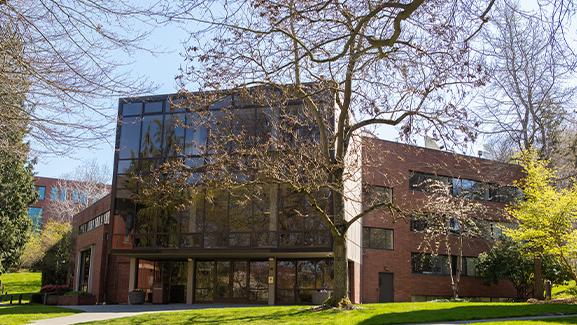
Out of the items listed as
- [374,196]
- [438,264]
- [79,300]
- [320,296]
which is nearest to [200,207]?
[320,296]

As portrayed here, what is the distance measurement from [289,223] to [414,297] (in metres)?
10.6

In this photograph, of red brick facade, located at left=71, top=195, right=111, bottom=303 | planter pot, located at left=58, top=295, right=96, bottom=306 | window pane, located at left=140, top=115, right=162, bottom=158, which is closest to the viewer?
window pane, located at left=140, top=115, right=162, bottom=158

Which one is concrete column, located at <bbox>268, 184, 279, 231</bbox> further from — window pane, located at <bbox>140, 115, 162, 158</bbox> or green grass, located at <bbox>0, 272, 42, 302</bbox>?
green grass, located at <bbox>0, 272, 42, 302</bbox>

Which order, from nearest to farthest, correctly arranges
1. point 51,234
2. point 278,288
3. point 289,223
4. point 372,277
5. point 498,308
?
point 498,308
point 289,223
point 278,288
point 372,277
point 51,234

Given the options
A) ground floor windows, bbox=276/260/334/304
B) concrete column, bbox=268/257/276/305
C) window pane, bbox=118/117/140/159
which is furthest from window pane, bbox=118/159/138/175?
ground floor windows, bbox=276/260/334/304

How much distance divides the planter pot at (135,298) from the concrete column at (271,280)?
21.4 ft

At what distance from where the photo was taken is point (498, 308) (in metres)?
16.8

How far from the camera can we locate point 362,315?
52.7 feet

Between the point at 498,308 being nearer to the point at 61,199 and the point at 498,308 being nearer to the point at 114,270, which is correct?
the point at 114,270

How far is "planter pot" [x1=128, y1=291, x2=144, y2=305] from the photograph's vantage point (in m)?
29.0

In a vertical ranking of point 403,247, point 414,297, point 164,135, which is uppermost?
point 164,135

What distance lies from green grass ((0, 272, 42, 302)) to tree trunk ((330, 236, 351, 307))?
112 ft

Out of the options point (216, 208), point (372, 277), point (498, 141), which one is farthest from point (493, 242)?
point (216, 208)

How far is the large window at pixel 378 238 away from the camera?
3222cm
